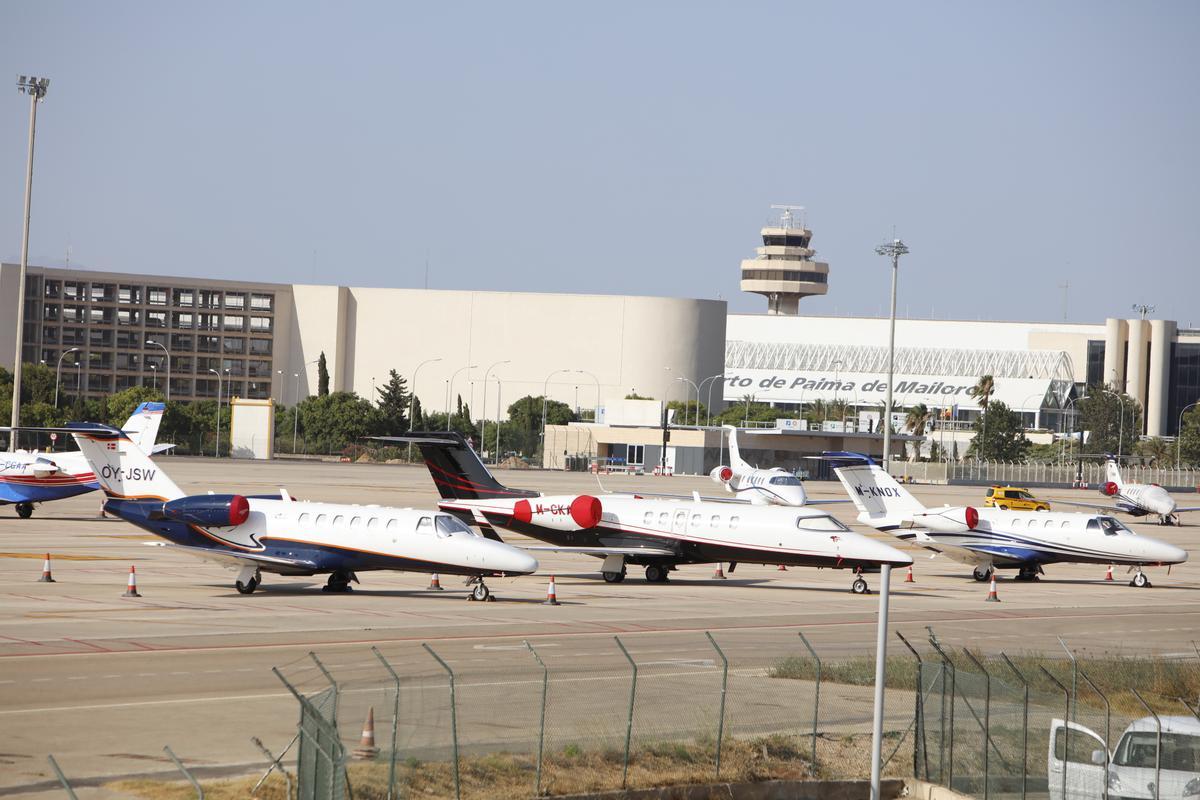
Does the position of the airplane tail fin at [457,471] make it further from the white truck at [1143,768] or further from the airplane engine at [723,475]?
the airplane engine at [723,475]

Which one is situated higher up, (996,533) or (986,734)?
(996,533)

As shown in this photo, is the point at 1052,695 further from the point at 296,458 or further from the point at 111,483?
the point at 296,458

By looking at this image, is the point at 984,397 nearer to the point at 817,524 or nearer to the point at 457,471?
the point at 457,471

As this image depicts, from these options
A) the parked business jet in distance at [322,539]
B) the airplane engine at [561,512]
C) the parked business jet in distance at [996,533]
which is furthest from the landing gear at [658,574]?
the parked business jet in distance at [322,539]

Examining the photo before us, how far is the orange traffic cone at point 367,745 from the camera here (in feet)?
51.8

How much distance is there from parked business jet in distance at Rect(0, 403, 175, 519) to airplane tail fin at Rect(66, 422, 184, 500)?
18.2 m

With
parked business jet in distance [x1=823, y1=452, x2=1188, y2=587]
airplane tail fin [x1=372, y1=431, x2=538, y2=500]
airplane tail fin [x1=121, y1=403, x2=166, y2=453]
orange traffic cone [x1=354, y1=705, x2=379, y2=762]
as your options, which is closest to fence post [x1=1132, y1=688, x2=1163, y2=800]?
orange traffic cone [x1=354, y1=705, x2=379, y2=762]

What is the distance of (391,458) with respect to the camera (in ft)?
481

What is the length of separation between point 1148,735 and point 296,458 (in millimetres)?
133176

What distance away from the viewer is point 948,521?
156ft

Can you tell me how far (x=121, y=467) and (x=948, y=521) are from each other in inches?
1012

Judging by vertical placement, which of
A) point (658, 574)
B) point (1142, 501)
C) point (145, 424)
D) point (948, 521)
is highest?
point (145, 424)

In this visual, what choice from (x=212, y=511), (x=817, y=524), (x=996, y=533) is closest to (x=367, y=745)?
(x=212, y=511)

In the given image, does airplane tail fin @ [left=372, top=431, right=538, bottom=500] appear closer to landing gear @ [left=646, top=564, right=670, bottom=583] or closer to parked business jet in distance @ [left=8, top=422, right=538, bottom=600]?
landing gear @ [left=646, top=564, right=670, bottom=583]
